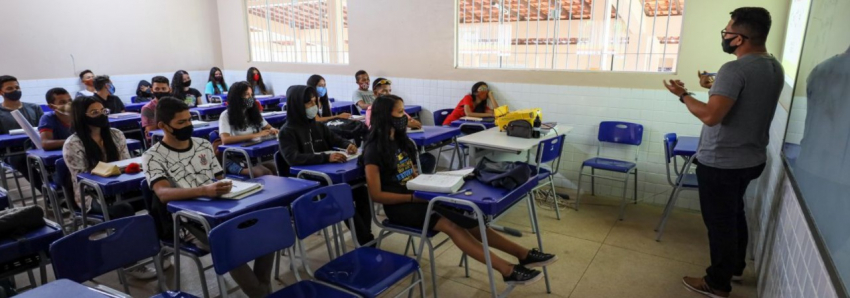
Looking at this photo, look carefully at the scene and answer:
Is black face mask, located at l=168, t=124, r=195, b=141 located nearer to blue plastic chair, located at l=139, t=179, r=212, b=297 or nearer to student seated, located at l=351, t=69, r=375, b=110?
blue plastic chair, located at l=139, t=179, r=212, b=297

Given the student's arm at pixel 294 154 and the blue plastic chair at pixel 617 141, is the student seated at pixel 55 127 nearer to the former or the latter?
the student's arm at pixel 294 154

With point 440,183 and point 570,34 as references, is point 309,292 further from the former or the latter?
point 570,34

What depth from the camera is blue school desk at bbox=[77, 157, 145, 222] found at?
2.71 meters

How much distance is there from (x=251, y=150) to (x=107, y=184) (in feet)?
3.58

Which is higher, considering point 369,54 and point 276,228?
point 369,54

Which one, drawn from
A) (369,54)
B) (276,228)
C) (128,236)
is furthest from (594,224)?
(369,54)

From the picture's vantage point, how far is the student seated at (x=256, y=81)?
7.38m

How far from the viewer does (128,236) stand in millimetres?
1983

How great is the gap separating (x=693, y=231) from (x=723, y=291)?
3.83 feet

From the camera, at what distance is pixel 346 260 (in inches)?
89.0

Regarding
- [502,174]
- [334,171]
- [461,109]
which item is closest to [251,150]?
[334,171]

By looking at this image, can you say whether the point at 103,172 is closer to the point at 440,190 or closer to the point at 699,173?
the point at 440,190

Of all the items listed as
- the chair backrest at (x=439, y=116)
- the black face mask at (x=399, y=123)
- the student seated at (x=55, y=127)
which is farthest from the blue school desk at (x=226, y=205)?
the chair backrest at (x=439, y=116)

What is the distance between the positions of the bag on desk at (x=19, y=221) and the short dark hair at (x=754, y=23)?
3316 millimetres
